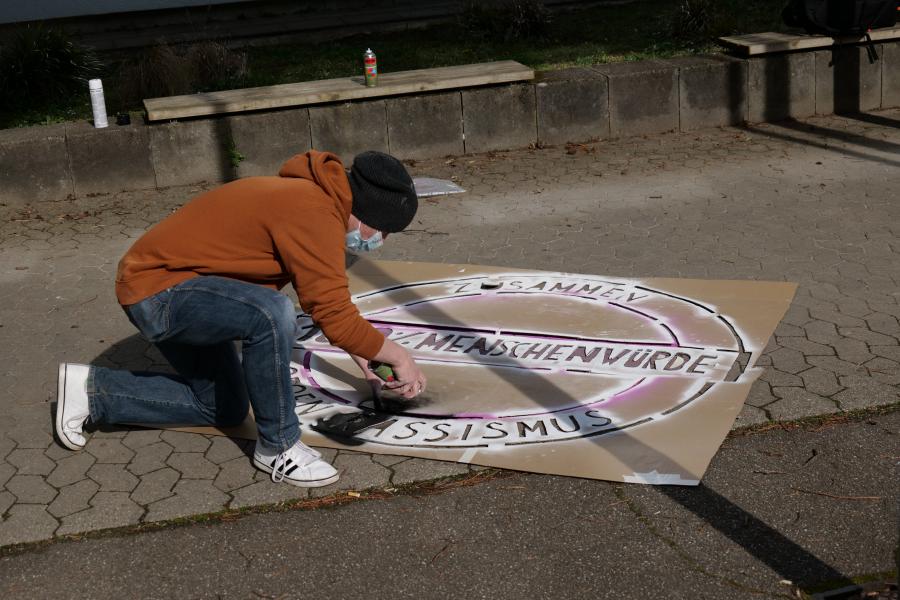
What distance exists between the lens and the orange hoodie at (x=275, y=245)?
3943 millimetres

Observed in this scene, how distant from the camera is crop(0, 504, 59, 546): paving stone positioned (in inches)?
161

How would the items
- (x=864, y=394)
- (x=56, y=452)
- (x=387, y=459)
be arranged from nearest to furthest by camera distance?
(x=387, y=459) < (x=56, y=452) < (x=864, y=394)

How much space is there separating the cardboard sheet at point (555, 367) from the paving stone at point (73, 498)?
0.57 meters

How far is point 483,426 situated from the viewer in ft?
15.5

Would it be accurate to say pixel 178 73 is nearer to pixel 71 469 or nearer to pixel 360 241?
pixel 71 469

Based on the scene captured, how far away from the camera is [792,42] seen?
9328 mm

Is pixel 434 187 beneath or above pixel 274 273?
beneath

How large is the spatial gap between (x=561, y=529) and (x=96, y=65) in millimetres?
8149

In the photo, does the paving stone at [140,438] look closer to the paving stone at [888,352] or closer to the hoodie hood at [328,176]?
the hoodie hood at [328,176]

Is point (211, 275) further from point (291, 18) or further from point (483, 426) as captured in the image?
point (291, 18)

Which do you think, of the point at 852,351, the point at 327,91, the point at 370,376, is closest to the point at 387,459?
the point at 370,376

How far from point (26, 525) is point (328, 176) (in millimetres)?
1630

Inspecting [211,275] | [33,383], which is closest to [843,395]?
[211,275]

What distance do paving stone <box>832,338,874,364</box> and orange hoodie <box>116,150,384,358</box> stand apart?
2290 mm
